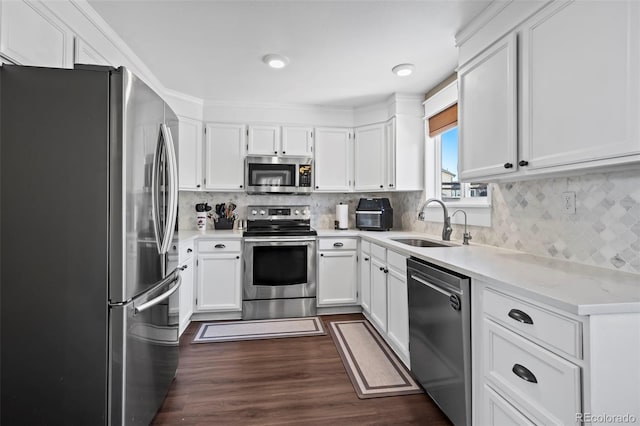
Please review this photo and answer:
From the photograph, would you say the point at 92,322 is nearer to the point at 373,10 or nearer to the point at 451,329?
the point at 451,329

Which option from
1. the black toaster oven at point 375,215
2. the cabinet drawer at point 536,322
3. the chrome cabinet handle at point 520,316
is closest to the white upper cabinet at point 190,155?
the black toaster oven at point 375,215

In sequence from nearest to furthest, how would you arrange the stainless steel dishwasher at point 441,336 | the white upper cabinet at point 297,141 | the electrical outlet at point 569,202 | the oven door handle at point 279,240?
1. the stainless steel dishwasher at point 441,336
2. the electrical outlet at point 569,202
3. the oven door handle at point 279,240
4. the white upper cabinet at point 297,141

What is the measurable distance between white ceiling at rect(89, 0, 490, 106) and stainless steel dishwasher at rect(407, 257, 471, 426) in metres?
1.57

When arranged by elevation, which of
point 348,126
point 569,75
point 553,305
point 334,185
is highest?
point 348,126

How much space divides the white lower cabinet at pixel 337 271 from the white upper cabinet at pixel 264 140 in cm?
124

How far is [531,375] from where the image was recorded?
111 cm

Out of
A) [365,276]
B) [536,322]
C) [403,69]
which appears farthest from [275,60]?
[536,322]

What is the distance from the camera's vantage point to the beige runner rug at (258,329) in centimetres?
276

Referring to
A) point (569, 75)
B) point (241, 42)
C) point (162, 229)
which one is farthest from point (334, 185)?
point (569, 75)

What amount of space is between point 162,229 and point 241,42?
4.88 feet

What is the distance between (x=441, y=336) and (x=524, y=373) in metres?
0.52

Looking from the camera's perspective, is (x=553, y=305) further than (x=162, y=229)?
No

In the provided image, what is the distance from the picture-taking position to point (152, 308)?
5.13 ft

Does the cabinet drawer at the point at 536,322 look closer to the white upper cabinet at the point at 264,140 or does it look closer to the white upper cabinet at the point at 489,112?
the white upper cabinet at the point at 489,112
